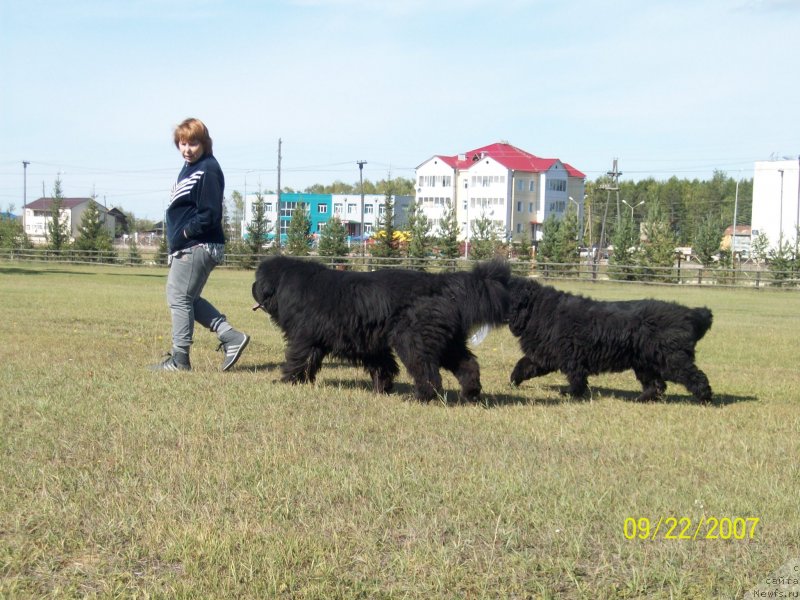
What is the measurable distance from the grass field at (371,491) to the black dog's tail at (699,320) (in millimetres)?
792

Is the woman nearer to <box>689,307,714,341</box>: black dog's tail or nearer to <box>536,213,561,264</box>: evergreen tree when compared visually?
<box>689,307,714,341</box>: black dog's tail

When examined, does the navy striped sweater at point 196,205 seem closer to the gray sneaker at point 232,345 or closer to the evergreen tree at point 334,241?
the gray sneaker at point 232,345

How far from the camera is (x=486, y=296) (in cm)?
828

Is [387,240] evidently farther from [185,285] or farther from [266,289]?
[266,289]

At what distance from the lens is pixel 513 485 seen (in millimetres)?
4922

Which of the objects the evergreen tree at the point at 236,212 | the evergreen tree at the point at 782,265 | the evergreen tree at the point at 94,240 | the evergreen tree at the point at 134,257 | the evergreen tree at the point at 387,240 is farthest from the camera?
the evergreen tree at the point at 236,212

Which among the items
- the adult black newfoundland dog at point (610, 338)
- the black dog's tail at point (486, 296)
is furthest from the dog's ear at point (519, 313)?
the black dog's tail at point (486, 296)

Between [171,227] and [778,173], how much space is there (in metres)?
80.8

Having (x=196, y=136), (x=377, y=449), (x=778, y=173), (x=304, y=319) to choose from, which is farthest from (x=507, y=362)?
(x=778, y=173)

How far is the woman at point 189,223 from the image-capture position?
8883mm

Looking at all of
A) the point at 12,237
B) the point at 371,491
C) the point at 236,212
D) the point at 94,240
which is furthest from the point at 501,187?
the point at 371,491

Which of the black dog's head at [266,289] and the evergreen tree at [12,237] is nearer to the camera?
the black dog's head at [266,289]

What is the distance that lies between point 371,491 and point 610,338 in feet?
15.0

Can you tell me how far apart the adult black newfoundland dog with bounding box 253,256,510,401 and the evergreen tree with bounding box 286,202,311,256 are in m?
46.5
